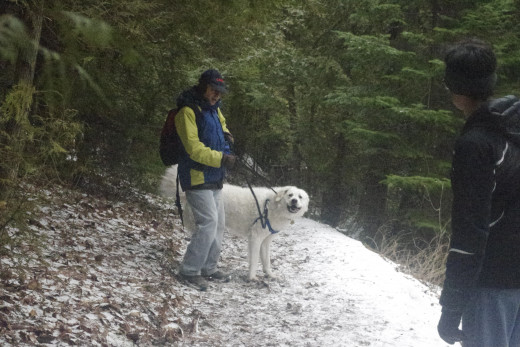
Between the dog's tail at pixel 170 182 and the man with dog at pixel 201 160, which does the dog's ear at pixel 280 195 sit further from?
the dog's tail at pixel 170 182

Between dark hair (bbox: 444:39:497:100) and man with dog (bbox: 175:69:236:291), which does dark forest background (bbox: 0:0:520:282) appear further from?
dark hair (bbox: 444:39:497:100)

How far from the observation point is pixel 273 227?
6.77 meters

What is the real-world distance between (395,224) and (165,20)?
8.79m

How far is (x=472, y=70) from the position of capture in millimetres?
2262

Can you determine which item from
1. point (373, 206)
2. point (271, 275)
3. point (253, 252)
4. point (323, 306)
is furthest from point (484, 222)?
point (373, 206)

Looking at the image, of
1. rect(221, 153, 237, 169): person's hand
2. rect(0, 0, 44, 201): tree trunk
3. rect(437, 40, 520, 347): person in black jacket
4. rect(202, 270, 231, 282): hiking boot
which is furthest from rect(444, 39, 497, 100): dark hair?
rect(202, 270, 231, 282): hiking boot

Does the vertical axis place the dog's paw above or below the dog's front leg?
below

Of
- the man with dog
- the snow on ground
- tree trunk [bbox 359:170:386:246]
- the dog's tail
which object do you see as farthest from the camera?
tree trunk [bbox 359:170:386:246]

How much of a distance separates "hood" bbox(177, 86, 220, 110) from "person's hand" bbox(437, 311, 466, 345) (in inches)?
161

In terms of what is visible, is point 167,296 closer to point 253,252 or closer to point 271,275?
point 253,252

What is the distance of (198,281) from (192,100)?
215cm

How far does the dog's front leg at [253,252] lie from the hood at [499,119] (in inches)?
182

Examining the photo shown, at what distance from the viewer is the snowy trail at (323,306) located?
477 cm

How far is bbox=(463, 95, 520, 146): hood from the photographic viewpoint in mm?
2154
